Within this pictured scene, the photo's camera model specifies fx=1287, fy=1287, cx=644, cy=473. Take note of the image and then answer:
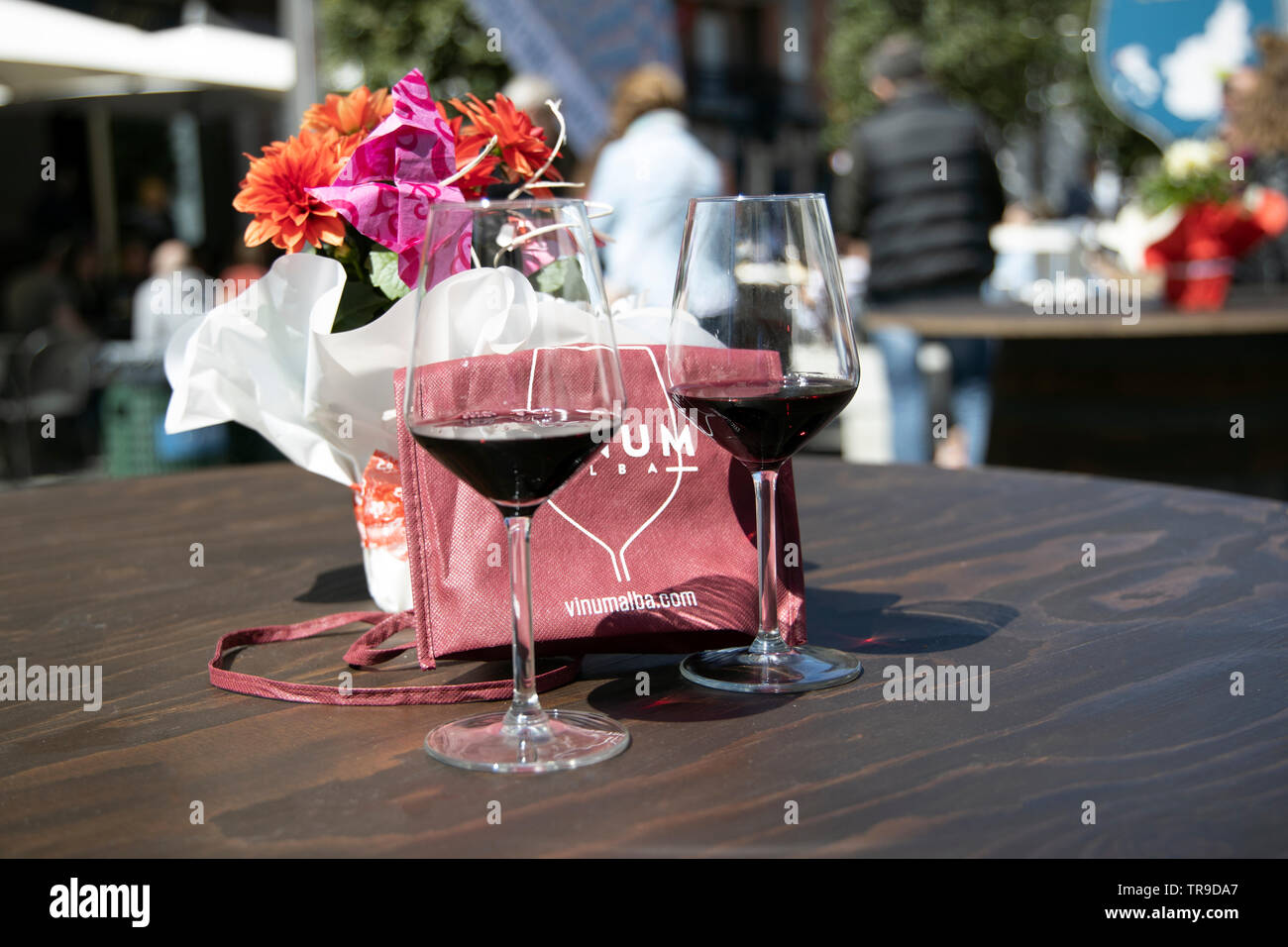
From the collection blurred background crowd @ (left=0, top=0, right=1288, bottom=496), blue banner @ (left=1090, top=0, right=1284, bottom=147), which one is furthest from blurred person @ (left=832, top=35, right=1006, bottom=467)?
blue banner @ (left=1090, top=0, right=1284, bottom=147)

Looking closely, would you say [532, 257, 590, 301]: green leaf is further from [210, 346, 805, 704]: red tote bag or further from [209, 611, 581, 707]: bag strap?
[209, 611, 581, 707]: bag strap

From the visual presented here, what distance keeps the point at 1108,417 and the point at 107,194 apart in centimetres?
688

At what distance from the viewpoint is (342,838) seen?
2.12 ft

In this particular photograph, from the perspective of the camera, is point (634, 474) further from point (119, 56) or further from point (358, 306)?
point (119, 56)

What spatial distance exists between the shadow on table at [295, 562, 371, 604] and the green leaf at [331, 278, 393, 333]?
0.26 meters

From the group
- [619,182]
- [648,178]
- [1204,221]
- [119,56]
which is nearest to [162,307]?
[119,56]

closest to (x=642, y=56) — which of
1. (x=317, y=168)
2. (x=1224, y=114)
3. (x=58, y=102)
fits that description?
(x=1224, y=114)

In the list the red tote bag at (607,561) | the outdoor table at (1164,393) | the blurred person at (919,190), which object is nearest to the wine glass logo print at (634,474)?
the red tote bag at (607,561)

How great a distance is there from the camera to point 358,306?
99cm

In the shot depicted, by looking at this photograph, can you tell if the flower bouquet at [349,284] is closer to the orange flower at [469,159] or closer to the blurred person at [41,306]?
the orange flower at [469,159]

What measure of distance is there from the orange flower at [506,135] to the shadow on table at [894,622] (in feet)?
1.43

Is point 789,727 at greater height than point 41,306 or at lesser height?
lesser

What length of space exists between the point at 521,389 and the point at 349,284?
30 cm
